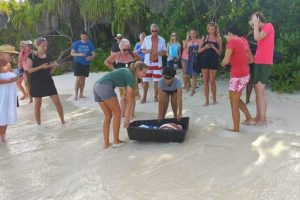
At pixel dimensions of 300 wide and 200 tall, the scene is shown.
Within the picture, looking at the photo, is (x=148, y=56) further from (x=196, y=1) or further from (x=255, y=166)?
(x=255, y=166)

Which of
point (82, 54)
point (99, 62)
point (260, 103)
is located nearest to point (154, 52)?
point (82, 54)

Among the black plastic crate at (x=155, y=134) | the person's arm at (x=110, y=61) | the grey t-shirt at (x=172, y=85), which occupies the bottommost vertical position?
the black plastic crate at (x=155, y=134)

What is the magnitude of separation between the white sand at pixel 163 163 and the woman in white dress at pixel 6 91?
403 millimetres

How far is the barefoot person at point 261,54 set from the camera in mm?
5879

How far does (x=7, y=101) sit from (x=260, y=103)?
405cm

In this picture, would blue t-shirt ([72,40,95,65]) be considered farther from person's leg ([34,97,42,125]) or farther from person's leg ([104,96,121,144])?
person's leg ([104,96,121,144])

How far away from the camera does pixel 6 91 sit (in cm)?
619

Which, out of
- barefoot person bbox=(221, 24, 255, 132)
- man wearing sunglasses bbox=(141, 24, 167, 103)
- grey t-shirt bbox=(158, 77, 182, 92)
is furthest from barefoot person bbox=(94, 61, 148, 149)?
man wearing sunglasses bbox=(141, 24, 167, 103)

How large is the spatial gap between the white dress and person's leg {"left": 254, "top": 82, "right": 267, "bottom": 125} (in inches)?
153

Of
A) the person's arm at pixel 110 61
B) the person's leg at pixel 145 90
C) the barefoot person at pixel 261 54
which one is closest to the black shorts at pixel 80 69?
the person's leg at pixel 145 90

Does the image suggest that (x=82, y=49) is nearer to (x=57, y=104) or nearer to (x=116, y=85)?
(x=57, y=104)

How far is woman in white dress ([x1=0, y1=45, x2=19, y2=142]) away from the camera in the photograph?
239 inches

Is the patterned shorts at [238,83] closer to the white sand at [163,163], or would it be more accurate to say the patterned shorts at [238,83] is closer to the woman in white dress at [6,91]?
the white sand at [163,163]

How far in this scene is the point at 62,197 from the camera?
4.14 meters
